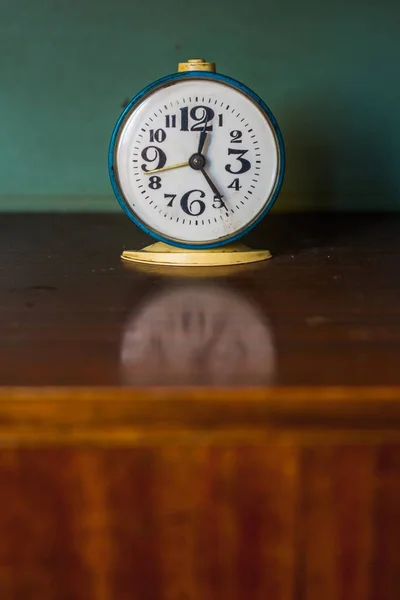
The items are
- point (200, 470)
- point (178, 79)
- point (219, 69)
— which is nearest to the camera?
point (200, 470)

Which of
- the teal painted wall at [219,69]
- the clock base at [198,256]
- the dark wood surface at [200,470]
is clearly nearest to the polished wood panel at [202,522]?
the dark wood surface at [200,470]

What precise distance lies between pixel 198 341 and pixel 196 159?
288mm

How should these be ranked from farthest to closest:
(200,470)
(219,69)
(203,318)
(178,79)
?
(219,69), (178,79), (203,318), (200,470)

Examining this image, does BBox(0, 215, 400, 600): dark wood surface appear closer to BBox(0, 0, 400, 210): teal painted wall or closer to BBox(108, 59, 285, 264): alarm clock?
BBox(108, 59, 285, 264): alarm clock

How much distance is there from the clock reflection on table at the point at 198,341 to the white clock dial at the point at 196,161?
125 mm

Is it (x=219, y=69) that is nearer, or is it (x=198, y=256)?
(x=198, y=256)

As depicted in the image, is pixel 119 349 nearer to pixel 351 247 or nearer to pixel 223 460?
pixel 223 460

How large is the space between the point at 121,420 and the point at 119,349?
73mm

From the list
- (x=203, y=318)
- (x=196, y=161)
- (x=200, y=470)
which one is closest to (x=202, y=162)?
(x=196, y=161)

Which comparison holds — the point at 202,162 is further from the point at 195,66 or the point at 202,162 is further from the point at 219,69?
the point at 219,69

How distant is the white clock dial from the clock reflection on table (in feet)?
0.41

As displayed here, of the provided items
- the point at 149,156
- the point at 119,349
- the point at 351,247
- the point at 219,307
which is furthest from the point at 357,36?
the point at 119,349

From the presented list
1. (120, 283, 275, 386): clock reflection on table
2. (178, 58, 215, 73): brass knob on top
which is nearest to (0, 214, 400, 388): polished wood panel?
(120, 283, 275, 386): clock reflection on table

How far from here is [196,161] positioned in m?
0.74
